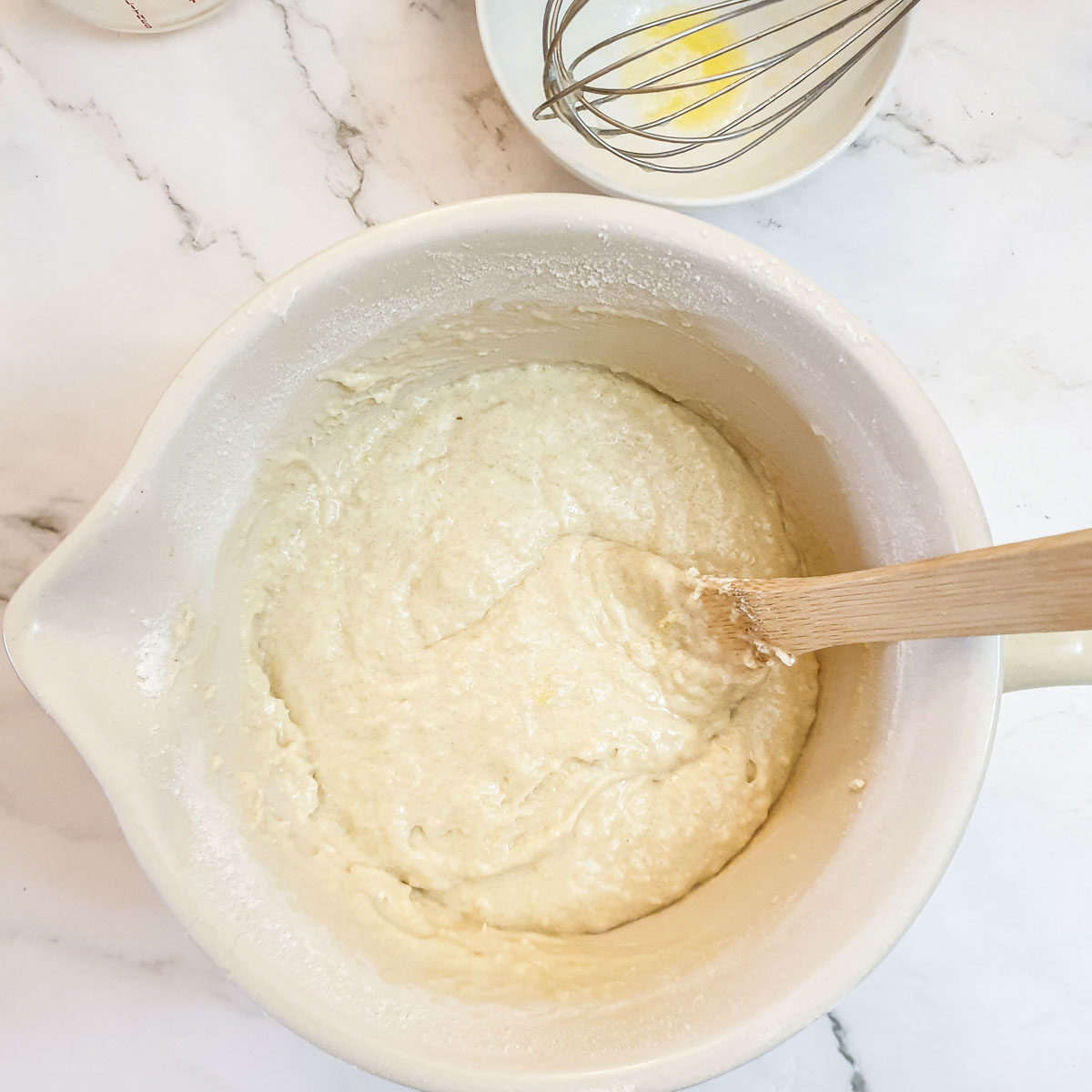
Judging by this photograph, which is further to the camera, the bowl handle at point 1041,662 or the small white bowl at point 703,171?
the small white bowl at point 703,171

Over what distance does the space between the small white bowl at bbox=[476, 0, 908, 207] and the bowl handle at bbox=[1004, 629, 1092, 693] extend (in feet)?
1.64

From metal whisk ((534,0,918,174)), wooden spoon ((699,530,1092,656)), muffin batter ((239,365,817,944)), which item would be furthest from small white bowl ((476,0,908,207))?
wooden spoon ((699,530,1092,656))

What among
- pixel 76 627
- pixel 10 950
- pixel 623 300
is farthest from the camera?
Answer: pixel 10 950

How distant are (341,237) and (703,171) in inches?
15.5

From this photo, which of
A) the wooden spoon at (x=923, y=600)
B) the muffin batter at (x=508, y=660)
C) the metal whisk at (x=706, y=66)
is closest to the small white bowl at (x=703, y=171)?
the metal whisk at (x=706, y=66)

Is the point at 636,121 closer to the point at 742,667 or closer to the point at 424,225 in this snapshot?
the point at 424,225

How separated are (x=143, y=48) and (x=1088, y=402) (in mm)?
1107

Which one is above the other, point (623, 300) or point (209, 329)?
point (623, 300)

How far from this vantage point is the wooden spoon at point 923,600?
515 mm

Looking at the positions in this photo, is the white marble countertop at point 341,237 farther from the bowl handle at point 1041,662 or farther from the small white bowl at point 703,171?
the bowl handle at point 1041,662

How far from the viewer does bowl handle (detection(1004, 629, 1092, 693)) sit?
651mm

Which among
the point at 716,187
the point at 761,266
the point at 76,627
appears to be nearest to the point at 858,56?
the point at 716,187

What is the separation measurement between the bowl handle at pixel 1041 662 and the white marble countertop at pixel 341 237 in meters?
0.35

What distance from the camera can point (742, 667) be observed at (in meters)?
0.81
